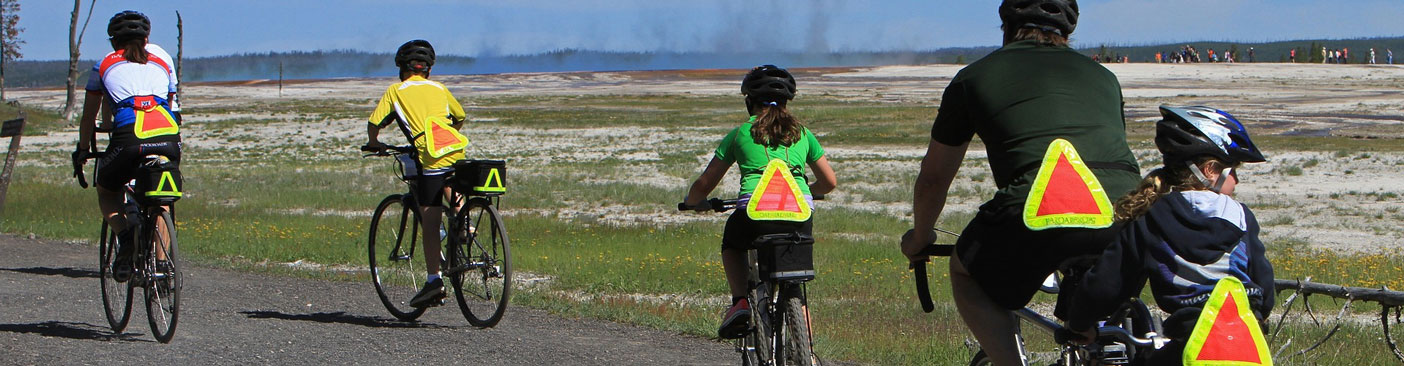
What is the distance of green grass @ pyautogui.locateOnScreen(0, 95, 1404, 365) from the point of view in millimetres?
8828

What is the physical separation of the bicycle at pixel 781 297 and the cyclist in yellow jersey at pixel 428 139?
2.77 m

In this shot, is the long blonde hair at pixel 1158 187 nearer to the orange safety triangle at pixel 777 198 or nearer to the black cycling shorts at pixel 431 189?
the orange safety triangle at pixel 777 198

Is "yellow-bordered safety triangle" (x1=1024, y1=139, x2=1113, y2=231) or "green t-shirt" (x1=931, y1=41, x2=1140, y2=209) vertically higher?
"green t-shirt" (x1=931, y1=41, x2=1140, y2=209)

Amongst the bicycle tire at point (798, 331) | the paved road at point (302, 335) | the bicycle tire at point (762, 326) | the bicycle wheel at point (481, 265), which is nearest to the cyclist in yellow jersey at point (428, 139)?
the bicycle wheel at point (481, 265)

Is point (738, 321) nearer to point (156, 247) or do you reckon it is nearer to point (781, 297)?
point (781, 297)

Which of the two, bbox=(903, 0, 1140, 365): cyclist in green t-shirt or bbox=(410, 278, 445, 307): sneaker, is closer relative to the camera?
bbox=(903, 0, 1140, 365): cyclist in green t-shirt

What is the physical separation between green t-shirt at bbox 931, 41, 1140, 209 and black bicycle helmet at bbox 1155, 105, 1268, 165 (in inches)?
7.0

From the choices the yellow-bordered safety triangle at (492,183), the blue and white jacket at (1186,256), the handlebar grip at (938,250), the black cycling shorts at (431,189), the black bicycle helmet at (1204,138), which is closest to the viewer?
the blue and white jacket at (1186,256)

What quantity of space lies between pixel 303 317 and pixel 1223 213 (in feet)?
20.7

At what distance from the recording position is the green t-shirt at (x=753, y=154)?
219 inches

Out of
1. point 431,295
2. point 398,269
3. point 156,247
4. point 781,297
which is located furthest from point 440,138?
point 781,297

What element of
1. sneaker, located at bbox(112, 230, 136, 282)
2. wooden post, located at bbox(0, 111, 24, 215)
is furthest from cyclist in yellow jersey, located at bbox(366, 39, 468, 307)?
wooden post, located at bbox(0, 111, 24, 215)

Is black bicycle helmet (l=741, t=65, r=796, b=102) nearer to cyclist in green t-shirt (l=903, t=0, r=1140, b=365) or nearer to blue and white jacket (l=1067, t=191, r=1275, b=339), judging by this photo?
cyclist in green t-shirt (l=903, t=0, r=1140, b=365)

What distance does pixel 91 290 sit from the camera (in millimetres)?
9703
